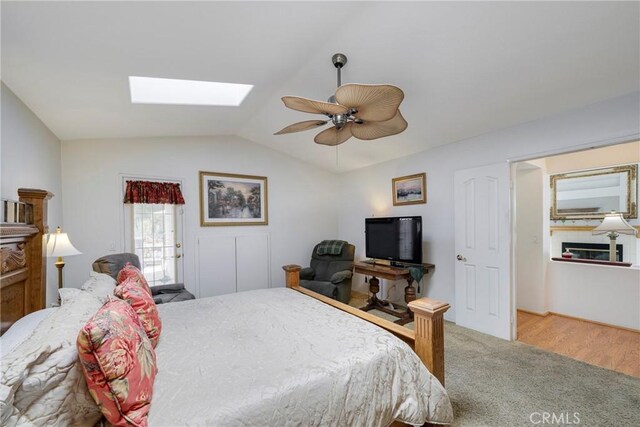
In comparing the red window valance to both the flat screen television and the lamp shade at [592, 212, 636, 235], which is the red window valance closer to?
the flat screen television

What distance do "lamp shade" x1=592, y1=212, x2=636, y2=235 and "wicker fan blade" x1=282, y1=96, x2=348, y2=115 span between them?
4.29 meters

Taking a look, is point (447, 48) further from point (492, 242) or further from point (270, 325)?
point (270, 325)

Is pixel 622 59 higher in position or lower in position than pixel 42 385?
higher

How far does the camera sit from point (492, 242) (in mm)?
3262

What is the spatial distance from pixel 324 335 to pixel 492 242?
258 centimetres

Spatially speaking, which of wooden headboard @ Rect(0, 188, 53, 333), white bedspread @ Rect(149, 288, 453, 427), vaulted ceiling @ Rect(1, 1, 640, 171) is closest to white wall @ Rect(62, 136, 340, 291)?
vaulted ceiling @ Rect(1, 1, 640, 171)

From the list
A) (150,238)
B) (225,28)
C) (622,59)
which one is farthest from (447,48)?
(150,238)

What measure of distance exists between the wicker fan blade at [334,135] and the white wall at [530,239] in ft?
9.52

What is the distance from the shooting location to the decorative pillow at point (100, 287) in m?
1.69

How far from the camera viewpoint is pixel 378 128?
7.53ft

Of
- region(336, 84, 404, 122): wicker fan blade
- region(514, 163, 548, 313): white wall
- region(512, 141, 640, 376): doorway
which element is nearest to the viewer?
region(336, 84, 404, 122): wicker fan blade

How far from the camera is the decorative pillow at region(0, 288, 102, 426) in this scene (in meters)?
0.80

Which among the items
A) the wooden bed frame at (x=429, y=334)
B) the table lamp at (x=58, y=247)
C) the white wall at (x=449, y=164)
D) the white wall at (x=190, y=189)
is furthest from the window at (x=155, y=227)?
the wooden bed frame at (x=429, y=334)
